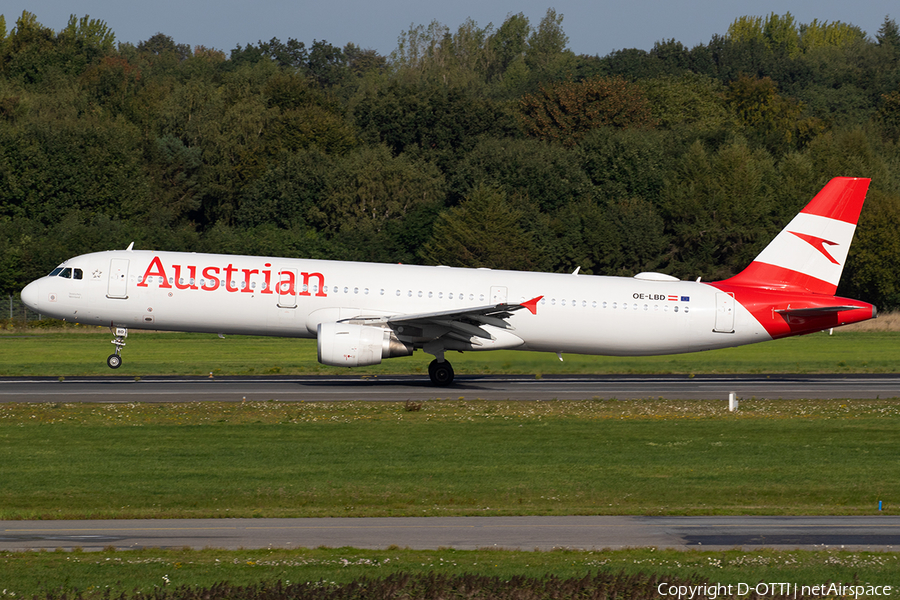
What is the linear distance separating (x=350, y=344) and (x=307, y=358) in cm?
1795

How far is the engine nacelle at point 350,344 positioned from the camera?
32.1m

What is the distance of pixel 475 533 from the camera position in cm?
1445

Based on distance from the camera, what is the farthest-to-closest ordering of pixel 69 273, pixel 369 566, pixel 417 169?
pixel 417 169, pixel 69 273, pixel 369 566

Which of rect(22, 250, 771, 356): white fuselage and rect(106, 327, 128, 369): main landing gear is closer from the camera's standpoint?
rect(22, 250, 771, 356): white fuselage

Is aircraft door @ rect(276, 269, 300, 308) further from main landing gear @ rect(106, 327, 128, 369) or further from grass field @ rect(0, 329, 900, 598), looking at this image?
main landing gear @ rect(106, 327, 128, 369)

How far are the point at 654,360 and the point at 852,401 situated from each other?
1601 centimetres

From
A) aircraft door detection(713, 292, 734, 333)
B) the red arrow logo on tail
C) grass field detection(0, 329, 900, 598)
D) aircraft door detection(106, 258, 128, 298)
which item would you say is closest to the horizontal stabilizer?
aircraft door detection(713, 292, 734, 333)

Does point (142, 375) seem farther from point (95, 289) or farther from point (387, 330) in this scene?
point (387, 330)

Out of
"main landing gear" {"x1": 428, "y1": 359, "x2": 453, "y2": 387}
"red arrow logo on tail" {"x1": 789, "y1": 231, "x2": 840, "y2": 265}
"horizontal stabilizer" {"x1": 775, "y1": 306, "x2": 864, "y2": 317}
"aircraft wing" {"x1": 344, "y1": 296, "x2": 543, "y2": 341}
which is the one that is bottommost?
"main landing gear" {"x1": 428, "y1": 359, "x2": 453, "y2": 387}

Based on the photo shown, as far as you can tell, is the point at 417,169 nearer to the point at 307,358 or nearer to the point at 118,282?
the point at 307,358

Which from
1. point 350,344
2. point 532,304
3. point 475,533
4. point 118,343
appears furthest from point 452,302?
point 475,533

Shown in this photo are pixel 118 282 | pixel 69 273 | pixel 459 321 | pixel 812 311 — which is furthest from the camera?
pixel 812 311

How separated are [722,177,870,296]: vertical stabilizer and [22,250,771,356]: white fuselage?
220 centimetres

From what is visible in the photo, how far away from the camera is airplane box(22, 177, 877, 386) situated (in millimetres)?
33438
